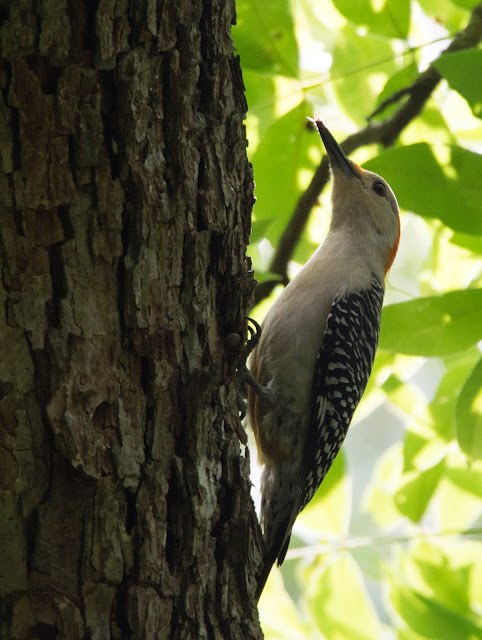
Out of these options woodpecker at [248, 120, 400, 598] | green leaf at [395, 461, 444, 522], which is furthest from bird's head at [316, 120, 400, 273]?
green leaf at [395, 461, 444, 522]

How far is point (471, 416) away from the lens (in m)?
3.10

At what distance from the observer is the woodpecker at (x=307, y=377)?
3.94 meters

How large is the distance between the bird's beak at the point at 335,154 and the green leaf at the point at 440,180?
1133mm

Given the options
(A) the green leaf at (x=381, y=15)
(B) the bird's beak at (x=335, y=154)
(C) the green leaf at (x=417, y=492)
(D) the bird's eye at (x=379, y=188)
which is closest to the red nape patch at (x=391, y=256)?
(D) the bird's eye at (x=379, y=188)

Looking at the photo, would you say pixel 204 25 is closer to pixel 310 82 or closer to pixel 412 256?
pixel 310 82

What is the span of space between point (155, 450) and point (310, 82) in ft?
7.70

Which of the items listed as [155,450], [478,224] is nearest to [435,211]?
[478,224]

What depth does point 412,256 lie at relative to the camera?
16.3ft

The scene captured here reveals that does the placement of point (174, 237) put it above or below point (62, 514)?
above

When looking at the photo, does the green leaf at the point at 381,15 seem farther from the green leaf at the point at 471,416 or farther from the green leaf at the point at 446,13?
the green leaf at the point at 471,416

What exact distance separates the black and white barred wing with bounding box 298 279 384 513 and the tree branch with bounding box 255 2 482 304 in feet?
1.46

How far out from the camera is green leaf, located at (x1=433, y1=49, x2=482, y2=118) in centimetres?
280

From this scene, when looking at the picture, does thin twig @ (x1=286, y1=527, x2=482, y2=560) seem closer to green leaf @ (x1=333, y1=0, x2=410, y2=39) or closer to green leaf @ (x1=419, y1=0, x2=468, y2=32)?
green leaf @ (x1=333, y1=0, x2=410, y2=39)

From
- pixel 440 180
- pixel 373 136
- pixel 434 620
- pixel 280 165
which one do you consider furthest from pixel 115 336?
pixel 373 136
